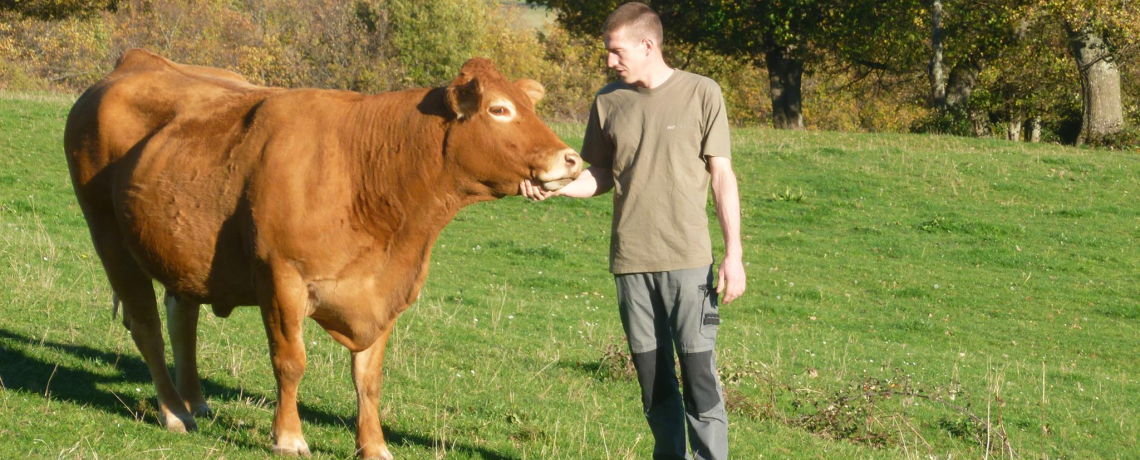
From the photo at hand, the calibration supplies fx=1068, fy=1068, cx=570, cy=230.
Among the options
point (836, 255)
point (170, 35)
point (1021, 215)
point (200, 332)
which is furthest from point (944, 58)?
point (170, 35)

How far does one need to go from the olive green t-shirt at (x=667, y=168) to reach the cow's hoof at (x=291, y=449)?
1.97 metres

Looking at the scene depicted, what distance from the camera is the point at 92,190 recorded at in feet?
21.7

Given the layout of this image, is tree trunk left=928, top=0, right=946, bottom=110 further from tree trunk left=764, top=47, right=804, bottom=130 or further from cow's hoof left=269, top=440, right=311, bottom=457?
cow's hoof left=269, top=440, right=311, bottom=457

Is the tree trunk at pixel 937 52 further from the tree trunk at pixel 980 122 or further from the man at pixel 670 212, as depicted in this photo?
the man at pixel 670 212

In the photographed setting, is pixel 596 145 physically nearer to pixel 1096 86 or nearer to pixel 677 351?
pixel 677 351

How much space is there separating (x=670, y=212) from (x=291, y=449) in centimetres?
241

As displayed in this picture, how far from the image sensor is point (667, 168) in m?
5.38

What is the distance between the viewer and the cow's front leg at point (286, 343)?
18.1 feet

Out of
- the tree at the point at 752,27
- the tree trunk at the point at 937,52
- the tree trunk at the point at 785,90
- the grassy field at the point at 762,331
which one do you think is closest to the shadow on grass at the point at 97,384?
the grassy field at the point at 762,331

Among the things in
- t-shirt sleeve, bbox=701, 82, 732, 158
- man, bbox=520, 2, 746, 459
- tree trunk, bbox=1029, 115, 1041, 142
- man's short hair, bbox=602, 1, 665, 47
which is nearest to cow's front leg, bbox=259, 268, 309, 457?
man, bbox=520, 2, 746, 459

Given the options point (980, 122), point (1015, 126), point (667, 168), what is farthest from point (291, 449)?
point (1015, 126)

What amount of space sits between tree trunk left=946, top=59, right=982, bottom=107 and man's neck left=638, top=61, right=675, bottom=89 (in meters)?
34.3

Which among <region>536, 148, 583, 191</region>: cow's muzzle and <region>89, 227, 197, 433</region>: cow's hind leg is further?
<region>89, 227, 197, 433</region>: cow's hind leg

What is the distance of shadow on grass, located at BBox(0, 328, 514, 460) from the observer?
655 cm
